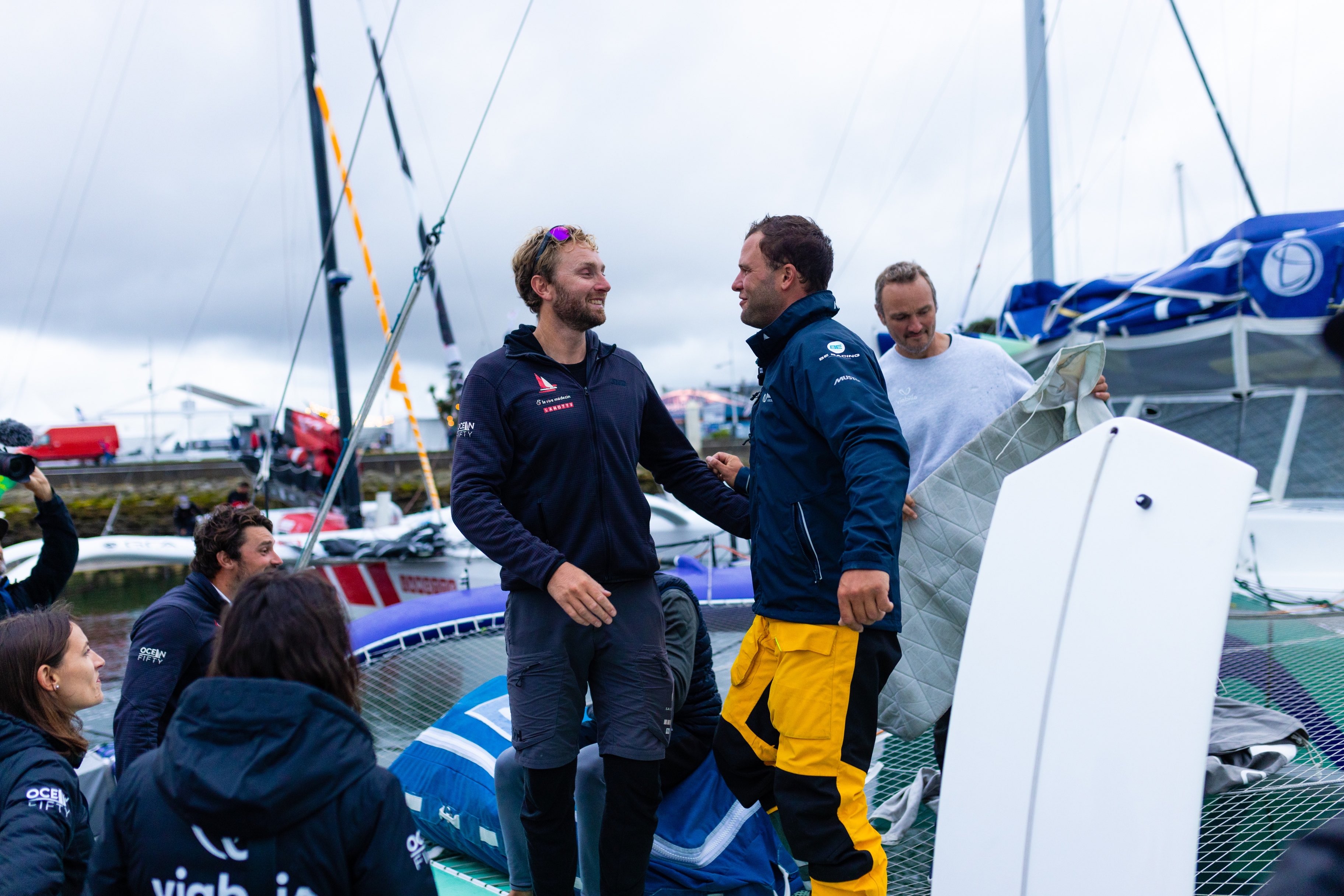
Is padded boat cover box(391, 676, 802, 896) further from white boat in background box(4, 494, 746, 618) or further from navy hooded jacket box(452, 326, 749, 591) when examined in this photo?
white boat in background box(4, 494, 746, 618)

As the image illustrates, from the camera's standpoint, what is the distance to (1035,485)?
181 centimetres

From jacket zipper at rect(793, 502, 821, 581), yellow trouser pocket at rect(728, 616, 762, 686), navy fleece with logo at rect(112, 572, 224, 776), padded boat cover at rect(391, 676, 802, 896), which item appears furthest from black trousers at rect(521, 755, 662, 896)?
navy fleece with logo at rect(112, 572, 224, 776)

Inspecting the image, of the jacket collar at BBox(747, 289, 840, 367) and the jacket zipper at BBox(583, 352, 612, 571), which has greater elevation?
the jacket collar at BBox(747, 289, 840, 367)

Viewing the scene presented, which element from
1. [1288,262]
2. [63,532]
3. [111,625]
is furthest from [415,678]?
[111,625]

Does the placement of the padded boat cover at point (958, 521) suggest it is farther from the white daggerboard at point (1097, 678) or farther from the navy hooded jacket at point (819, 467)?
the white daggerboard at point (1097, 678)

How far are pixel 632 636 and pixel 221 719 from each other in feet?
3.79

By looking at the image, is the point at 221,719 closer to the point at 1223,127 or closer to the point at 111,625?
the point at 1223,127

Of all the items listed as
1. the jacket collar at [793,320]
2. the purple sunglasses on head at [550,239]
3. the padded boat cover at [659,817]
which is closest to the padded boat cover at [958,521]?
the padded boat cover at [659,817]

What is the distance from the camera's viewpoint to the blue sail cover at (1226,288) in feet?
21.1

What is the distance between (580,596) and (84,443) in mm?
33349

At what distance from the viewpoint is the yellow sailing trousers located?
1980 millimetres

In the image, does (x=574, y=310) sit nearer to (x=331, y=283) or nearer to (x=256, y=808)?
(x=256, y=808)

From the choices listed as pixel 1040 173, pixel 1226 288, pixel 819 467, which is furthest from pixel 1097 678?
pixel 1040 173

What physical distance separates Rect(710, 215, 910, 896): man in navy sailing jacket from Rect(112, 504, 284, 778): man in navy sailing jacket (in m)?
1.31
